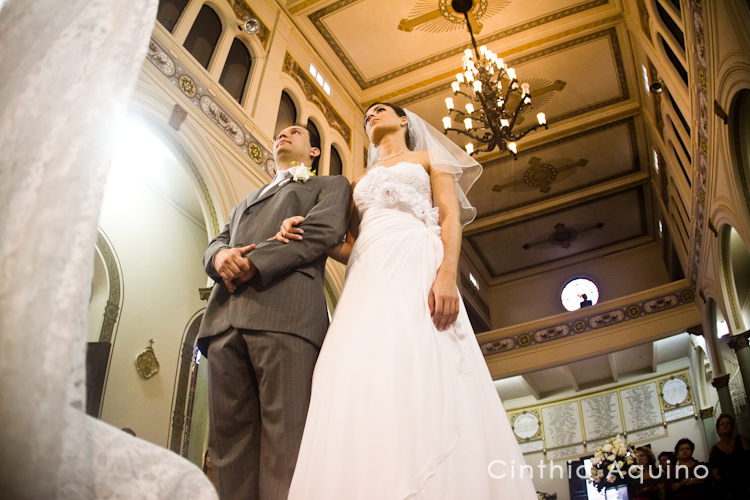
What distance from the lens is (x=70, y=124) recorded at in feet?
2.56

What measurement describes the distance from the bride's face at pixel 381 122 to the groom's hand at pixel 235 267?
1219 millimetres

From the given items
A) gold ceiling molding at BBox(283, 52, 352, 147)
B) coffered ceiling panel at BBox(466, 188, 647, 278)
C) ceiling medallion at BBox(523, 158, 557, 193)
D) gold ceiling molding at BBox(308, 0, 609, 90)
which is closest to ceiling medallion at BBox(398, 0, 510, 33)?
gold ceiling molding at BBox(308, 0, 609, 90)

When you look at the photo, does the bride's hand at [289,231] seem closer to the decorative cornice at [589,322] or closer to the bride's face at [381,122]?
the bride's face at [381,122]

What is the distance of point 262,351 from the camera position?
6.57ft

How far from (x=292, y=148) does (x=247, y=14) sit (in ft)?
22.9

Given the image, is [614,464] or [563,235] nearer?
[614,464]

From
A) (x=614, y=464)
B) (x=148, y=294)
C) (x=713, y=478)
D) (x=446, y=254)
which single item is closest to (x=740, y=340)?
(x=713, y=478)

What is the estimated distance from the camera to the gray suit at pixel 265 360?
1909 mm

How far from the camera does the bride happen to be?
1.62 metres

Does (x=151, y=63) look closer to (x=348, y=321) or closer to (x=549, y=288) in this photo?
(x=348, y=321)

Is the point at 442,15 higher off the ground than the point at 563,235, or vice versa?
the point at 442,15

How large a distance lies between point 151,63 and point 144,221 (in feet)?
10.1

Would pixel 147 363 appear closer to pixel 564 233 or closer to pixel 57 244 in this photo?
pixel 57 244

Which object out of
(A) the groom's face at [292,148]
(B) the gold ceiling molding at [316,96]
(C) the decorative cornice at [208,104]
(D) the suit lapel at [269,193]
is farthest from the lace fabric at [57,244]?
(B) the gold ceiling molding at [316,96]
